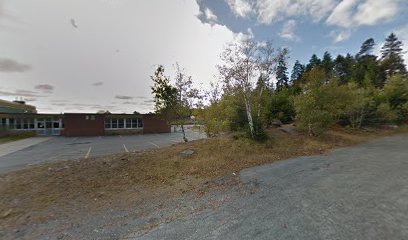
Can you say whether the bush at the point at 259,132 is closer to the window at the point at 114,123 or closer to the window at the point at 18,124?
the window at the point at 114,123

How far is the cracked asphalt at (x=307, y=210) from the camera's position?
3.51m

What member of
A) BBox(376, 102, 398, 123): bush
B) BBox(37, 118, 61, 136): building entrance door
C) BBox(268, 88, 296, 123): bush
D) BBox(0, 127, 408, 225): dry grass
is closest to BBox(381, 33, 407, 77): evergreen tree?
BBox(376, 102, 398, 123): bush

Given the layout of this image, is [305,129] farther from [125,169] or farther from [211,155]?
[125,169]

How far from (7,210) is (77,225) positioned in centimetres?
236

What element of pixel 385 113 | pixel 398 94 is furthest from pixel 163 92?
pixel 398 94

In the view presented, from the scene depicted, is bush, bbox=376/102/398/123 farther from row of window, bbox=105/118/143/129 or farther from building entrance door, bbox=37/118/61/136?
building entrance door, bbox=37/118/61/136

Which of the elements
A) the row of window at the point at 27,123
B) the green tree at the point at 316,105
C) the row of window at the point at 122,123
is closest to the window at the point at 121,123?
the row of window at the point at 122,123

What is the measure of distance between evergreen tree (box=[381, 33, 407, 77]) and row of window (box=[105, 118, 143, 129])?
54.3m

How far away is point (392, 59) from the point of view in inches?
1820

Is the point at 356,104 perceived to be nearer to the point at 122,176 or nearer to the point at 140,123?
the point at 122,176

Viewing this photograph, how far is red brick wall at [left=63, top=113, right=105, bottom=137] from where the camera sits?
2961cm

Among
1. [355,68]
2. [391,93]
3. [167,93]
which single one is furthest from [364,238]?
[355,68]

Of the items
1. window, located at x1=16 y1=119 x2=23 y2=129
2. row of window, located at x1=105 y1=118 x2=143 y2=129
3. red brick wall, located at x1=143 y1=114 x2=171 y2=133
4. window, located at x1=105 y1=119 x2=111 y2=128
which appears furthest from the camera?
red brick wall, located at x1=143 y1=114 x2=171 y2=133

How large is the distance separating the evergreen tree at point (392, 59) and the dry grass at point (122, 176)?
166 feet
